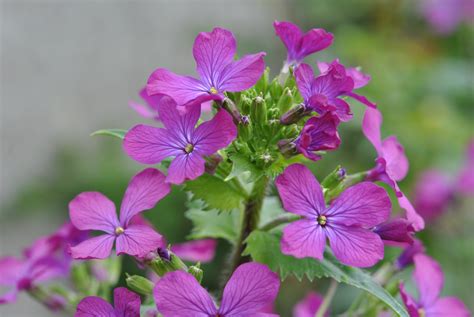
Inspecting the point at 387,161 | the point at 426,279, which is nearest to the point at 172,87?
the point at 387,161

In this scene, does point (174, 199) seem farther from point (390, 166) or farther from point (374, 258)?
point (374, 258)

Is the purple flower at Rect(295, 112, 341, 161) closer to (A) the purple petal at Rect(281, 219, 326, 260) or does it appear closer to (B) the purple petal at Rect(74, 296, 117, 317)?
(A) the purple petal at Rect(281, 219, 326, 260)

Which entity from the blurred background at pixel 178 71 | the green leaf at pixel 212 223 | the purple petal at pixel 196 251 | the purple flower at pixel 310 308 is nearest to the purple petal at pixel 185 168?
the green leaf at pixel 212 223

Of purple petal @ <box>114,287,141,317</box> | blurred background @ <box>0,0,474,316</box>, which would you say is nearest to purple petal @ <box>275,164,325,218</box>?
purple petal @ <box>114,287,141,317</box>

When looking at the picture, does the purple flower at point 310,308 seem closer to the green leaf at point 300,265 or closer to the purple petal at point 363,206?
the green leaf at point 300,265

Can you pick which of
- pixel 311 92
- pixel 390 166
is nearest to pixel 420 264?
pixel 390 166
